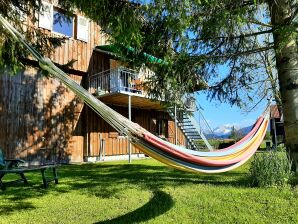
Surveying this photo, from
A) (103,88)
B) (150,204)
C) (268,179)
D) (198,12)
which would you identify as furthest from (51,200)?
(103,88)

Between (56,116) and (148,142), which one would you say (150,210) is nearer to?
(148,142)

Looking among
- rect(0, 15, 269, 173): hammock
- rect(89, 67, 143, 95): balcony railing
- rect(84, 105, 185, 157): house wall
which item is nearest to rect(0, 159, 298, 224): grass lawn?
rect(0, 15, 269, 173): hammock

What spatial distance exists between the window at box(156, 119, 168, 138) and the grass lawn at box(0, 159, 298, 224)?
12.4 m

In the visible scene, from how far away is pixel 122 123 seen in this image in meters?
4.18

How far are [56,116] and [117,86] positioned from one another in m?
2.75

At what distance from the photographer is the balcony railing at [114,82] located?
49.3 feet

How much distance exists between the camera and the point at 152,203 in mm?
5762

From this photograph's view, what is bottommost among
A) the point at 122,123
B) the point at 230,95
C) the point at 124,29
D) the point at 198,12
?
the point at 122,123

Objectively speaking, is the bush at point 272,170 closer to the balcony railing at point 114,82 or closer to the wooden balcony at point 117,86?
the wooden balcony at point 117,86

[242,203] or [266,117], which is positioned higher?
[266,117]

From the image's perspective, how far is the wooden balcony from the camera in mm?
14984

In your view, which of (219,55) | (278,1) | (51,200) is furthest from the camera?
(219,55)

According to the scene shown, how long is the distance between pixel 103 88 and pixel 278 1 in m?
10.1

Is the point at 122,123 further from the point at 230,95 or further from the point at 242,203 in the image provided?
the point at 230,95
